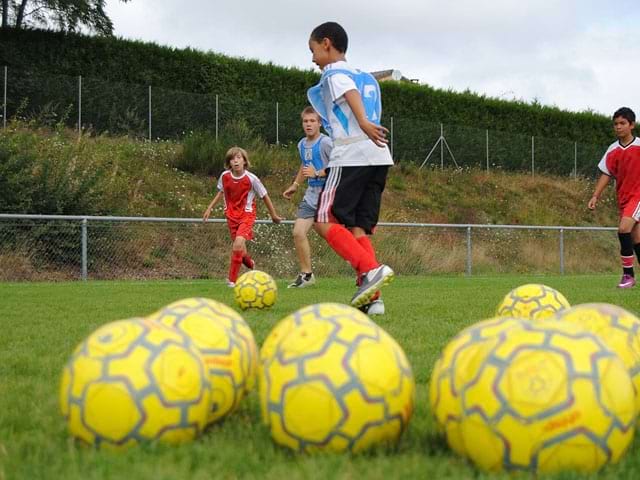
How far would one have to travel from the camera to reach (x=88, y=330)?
18.2ft

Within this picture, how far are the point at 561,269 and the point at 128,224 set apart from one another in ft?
37.1

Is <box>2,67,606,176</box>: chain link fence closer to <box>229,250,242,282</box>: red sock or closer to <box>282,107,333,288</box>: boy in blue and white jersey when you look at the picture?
<box>229,250,242,282</box>: red sock

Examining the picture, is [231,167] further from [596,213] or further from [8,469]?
[596,213]

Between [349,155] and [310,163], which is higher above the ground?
[310,163]

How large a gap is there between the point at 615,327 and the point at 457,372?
95 centimetres

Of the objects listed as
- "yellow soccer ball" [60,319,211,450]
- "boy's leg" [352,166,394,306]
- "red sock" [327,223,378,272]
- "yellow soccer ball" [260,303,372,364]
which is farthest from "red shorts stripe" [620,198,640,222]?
"yellow soccer ball" [60,319,211,450]

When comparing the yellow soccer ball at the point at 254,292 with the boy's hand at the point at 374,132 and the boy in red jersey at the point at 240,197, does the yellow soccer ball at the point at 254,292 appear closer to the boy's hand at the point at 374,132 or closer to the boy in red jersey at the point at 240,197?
the boy's hand at the point at 374,132

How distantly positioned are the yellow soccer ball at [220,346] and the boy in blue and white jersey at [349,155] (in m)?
2.90

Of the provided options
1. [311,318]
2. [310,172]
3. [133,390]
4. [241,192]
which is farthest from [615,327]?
[241,192]

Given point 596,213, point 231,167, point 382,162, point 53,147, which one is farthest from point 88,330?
point 596,213

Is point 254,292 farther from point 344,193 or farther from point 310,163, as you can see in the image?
point 310,163

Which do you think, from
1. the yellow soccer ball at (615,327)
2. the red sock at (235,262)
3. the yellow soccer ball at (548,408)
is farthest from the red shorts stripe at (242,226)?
the yellow soccer ball at (548,408)

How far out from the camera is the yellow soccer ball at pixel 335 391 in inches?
89.6

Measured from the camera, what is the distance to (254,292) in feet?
23.0
